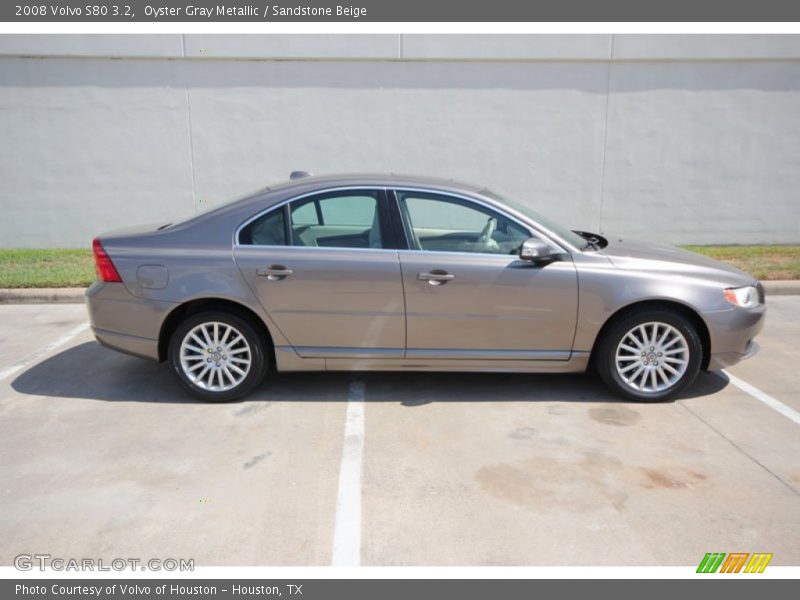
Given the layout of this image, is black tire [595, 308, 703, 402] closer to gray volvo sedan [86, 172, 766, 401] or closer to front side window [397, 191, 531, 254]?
gray volvo sedan [86, 172, 766, 401]

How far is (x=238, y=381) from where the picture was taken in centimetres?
475

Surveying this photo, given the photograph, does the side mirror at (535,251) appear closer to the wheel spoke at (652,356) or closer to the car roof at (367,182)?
the car roof at (367,182)

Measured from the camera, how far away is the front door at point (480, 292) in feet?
15.0

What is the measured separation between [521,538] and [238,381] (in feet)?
8.05

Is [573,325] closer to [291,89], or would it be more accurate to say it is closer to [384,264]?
[384,264]

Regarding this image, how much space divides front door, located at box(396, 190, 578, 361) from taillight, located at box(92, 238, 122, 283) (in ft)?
6.78

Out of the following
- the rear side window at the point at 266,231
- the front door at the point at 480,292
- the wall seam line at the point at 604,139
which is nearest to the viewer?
the front door at the point at 480,292

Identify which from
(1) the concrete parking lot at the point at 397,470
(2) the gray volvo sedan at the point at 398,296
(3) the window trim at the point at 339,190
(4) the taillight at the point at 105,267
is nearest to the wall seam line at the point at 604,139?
(1) the concrete parking lot at the point at 397,470

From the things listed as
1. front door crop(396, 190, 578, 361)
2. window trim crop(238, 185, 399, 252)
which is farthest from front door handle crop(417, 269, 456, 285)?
window trim crop(238, 185, 399, 252)

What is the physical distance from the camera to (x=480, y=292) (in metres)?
4.59

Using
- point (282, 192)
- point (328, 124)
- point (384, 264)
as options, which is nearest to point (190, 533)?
point (384, 264)

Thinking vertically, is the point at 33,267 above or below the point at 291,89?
below

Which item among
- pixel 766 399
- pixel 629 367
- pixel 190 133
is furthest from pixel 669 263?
pixel 190 133

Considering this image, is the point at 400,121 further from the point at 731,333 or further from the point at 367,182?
the point at 731,333
